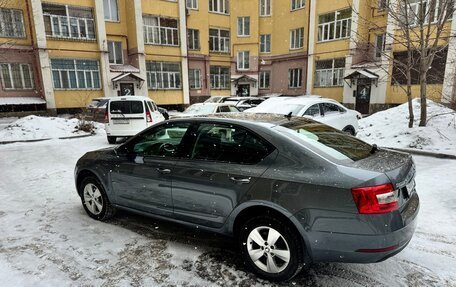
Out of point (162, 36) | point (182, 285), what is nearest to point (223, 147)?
point (182, 285)

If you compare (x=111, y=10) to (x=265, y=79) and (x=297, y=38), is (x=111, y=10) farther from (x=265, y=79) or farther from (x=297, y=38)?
(x=297, y=38)

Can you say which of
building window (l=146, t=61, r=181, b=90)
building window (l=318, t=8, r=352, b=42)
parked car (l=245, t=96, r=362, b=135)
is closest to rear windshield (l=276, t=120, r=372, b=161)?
parked car (l=245, t=96, r=362, b=135)

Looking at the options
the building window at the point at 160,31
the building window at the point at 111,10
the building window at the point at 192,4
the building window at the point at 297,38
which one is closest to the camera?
the building window at the point at 111,10

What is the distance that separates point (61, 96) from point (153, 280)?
71.7 ft

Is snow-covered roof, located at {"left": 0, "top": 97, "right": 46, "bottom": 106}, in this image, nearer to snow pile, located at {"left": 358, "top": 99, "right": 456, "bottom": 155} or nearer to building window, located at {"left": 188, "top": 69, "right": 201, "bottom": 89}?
building window, located at {"left": 188, "top": 69, "right": 201, "bottom": 89}

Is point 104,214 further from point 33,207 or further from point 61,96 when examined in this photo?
point 61,96

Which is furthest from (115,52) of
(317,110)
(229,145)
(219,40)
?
(229,145)

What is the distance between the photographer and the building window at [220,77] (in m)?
29.5

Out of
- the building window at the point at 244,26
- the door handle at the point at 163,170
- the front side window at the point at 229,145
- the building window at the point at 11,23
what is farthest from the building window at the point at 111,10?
the front side window at the point at 229,145

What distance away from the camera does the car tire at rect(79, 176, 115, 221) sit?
427 centimetres

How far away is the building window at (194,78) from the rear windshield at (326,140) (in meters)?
25.2

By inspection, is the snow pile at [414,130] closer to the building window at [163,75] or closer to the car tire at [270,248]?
the car tire at [270,248]

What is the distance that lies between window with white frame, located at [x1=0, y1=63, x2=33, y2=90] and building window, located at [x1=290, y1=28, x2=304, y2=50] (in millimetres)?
22164

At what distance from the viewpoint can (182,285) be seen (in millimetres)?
2887
